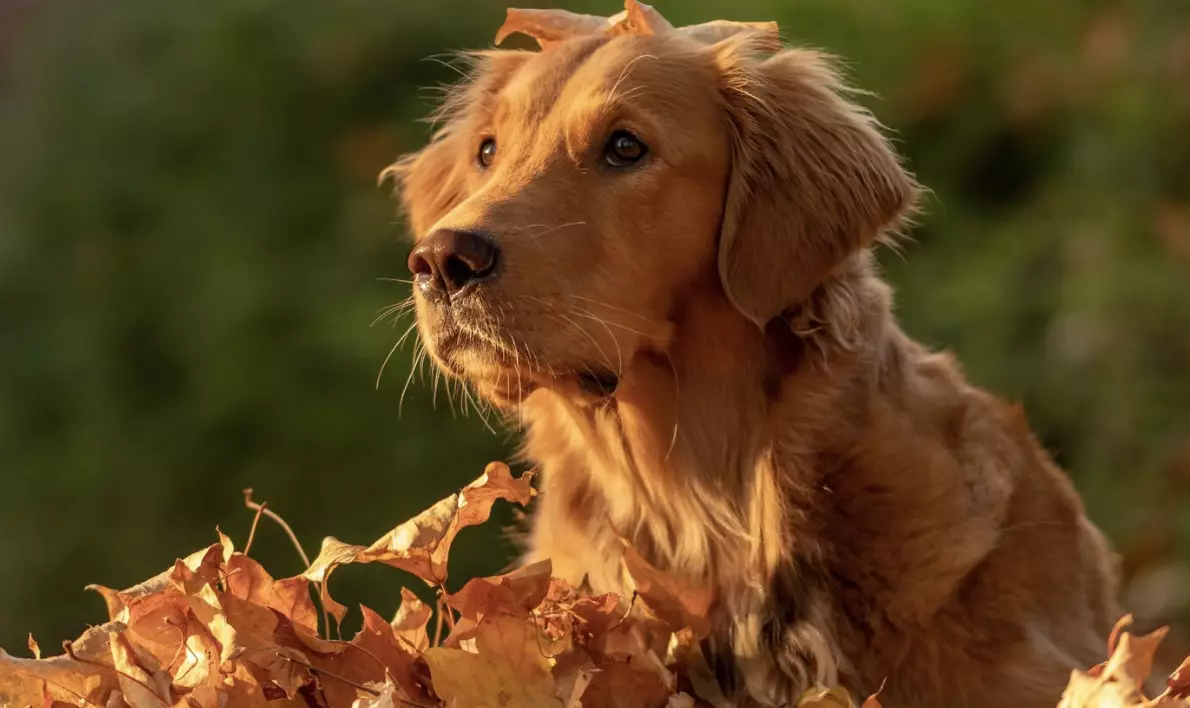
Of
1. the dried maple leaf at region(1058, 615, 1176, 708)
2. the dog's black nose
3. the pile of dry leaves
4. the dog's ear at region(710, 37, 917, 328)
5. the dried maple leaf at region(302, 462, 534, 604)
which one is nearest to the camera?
the dried maple leaf at region(1058, 615, 1176, 708)

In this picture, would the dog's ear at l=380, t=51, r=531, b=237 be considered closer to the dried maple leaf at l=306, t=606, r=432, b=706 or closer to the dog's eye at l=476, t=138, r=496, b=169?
the dog's eye at l=476, t=138, r=496, b=169

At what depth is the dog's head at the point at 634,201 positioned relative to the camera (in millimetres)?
2209

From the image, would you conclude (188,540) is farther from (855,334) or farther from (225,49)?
(855,334)

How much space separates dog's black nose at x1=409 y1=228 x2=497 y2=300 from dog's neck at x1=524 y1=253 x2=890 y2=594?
400 mm

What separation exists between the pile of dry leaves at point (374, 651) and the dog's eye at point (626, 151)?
67 centimetres

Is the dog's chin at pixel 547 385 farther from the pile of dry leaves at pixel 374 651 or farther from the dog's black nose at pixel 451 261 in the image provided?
the pile of dry leaves at pixel 374 651

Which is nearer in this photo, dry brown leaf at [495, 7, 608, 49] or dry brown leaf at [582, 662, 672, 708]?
dry brown leaf at [582, 662, 672, 708]

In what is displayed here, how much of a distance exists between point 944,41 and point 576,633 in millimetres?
5147

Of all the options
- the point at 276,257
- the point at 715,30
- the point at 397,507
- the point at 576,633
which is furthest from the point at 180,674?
the point at 276,257

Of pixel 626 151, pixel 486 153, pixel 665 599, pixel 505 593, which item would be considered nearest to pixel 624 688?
pixel 505 593

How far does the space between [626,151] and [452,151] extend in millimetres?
700

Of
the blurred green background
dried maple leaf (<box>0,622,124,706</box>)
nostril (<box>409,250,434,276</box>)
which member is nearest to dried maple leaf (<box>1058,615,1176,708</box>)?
nostril (<box>409,250,434,276</box>)

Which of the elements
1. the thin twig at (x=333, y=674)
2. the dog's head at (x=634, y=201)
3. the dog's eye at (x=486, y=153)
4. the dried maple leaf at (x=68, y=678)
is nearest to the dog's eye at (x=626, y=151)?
the dog's head at (x=634, y=201)

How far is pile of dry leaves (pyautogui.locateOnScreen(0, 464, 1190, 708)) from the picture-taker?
1793 millimetres
